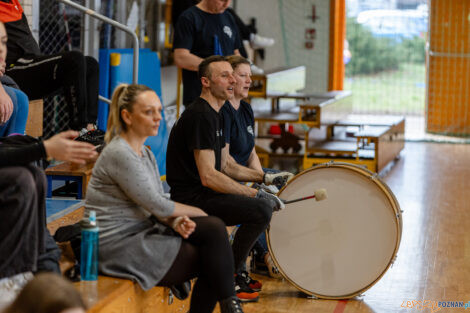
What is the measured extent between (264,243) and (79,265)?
1.70m

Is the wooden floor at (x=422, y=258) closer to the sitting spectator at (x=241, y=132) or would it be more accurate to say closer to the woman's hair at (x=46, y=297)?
the sitting spectator at (x=241, y=132)

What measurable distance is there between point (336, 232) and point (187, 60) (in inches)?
86.7

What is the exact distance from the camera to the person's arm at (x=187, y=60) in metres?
5.80

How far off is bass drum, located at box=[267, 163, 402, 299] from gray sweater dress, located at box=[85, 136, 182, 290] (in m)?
1.12

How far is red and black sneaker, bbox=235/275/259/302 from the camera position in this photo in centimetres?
417

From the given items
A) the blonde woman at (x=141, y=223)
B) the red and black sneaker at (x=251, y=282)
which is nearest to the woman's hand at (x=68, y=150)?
the blonde woman at (x=141, y=223)

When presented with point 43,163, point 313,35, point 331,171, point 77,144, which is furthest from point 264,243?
point 313,35

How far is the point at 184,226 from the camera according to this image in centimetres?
319

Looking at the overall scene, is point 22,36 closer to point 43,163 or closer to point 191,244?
point 43,163

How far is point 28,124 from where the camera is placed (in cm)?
469

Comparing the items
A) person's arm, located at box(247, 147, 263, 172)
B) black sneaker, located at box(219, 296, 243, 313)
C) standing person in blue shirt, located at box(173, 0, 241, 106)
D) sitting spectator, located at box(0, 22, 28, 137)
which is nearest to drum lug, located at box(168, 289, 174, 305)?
black sneaker, located at box(219, 296, 243, 313)

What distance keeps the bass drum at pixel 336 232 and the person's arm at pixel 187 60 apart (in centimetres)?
194

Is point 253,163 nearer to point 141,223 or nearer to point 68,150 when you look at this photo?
point 141,223

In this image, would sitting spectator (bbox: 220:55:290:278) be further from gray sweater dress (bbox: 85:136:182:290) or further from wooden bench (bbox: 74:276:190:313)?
gray sweater dress (bbox: 85:136:182:290)
